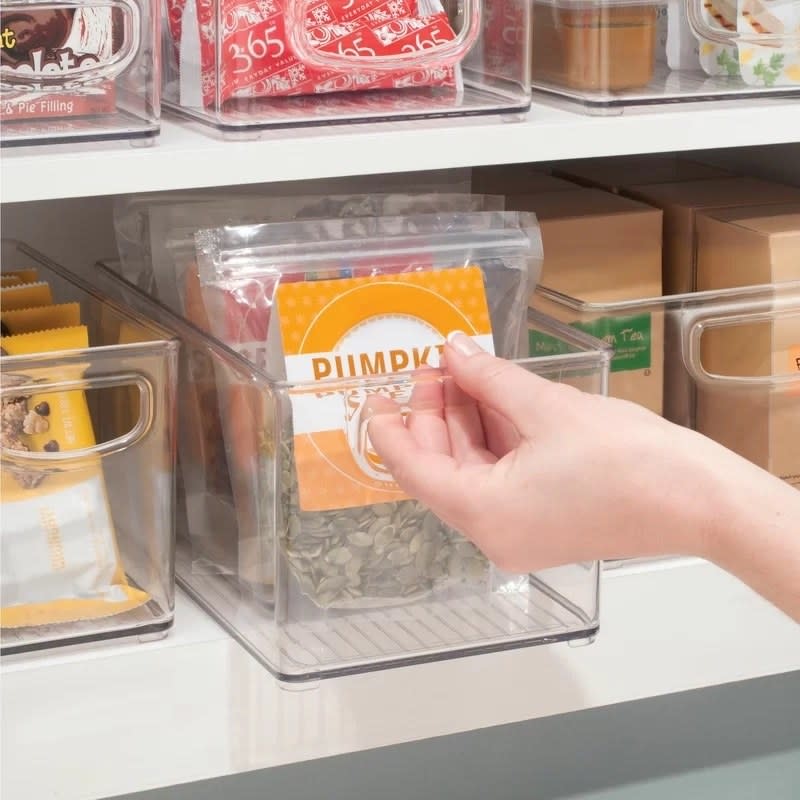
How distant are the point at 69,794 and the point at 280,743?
0.12 metres

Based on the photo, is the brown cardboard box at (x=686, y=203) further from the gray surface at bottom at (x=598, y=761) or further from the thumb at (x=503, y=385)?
the gray surface at bottom at (x=598, y=761)

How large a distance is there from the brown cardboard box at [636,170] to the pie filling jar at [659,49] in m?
0.21

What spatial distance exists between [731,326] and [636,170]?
12.7 inches

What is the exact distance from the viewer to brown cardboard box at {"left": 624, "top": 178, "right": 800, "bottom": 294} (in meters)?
0.95

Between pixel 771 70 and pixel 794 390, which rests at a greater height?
pixel 771 70

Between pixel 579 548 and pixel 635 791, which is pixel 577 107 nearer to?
pixel 579 548

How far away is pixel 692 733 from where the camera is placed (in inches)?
52.8

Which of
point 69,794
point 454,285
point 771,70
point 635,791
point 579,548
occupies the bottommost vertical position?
point 635,791

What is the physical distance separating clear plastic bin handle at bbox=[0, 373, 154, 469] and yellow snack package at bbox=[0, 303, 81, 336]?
7 centimetres

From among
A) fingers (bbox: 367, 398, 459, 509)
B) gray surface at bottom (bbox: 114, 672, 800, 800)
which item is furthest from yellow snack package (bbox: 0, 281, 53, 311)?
gray surface at bottom (bbox: 114, 672, 800, 800)

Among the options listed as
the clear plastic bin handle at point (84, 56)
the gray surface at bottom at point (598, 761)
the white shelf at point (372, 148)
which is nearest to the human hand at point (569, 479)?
the white shelf at point (372, 148)

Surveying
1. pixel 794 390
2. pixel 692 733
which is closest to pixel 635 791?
pixel 692 733

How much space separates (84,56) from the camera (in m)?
0.71

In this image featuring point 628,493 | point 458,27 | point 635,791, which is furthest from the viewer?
point 635,791
